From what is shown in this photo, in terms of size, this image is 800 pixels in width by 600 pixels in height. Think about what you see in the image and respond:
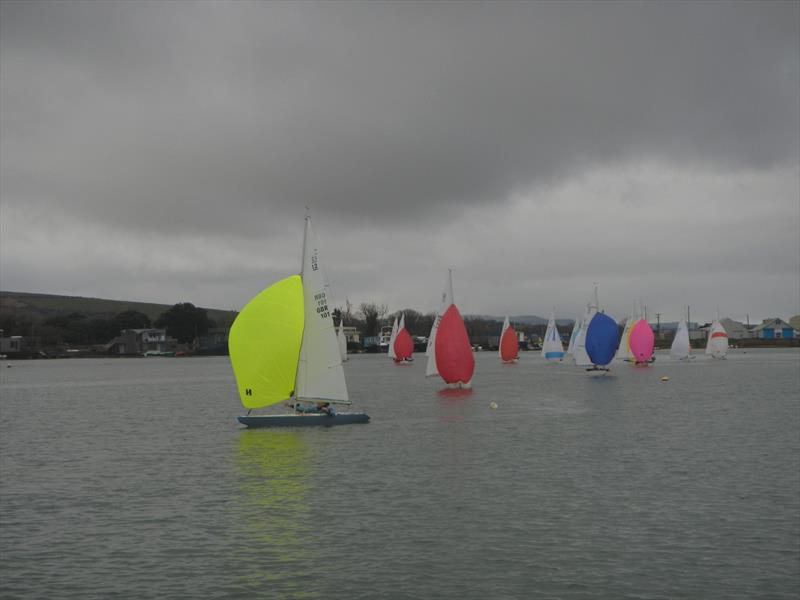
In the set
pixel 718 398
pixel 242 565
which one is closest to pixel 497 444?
pixel 242 565

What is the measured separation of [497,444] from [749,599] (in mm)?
21369

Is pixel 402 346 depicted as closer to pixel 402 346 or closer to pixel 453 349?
pixel 402 346

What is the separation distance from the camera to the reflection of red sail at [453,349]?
63562mm

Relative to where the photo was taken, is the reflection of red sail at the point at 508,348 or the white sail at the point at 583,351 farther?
the reflection of red sail at the point at 508,348

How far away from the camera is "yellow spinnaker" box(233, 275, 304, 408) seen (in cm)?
4003

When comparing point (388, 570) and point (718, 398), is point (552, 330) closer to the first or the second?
point (718, 398)

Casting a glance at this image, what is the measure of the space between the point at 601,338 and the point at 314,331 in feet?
183

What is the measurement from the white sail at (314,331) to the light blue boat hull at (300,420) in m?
1.40

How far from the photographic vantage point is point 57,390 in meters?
88.6

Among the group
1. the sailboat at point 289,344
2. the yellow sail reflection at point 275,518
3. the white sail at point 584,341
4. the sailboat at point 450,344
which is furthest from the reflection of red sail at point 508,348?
the yellow sail reflection at point 275,518

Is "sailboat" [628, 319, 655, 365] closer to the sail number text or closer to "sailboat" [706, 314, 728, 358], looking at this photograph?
→ "sailboat" [706, 314, 728, 358]

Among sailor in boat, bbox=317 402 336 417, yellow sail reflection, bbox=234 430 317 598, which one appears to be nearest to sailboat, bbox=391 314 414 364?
sailor in boat, bbox=317 402 336 417

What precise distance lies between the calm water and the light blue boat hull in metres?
0.50

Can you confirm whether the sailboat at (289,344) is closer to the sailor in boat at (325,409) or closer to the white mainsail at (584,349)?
the sailor in boat at (325,409)
